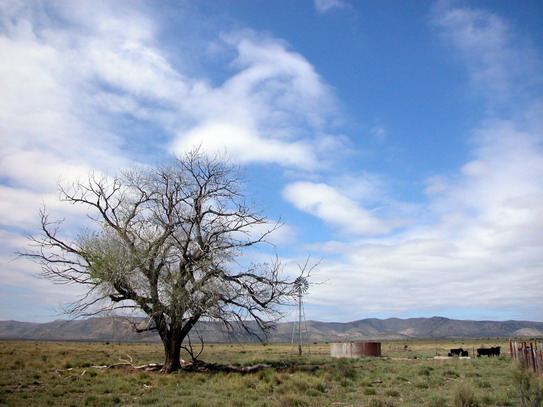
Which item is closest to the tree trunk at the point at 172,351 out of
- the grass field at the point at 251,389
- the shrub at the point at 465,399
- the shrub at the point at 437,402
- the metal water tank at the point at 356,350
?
the grass field at the point at 251,389

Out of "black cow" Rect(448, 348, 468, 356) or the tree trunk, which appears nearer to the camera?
the tree trunk

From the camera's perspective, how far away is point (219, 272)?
20.9 meters

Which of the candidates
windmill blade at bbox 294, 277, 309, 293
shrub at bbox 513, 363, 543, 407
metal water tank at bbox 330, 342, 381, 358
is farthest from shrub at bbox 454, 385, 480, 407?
metal water tank at bbox 330, 342, 381, 358

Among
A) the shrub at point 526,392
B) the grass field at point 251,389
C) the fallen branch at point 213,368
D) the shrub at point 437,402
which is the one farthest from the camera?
the fallen branch at point 213,368

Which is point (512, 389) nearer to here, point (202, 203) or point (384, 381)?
point (384, 381)

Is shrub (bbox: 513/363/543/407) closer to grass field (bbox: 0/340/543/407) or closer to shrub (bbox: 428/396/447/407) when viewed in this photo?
grass field (bbox: 0/340/543/407)

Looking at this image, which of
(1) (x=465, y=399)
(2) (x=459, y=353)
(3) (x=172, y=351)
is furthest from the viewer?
(2) (x=459, y=353)

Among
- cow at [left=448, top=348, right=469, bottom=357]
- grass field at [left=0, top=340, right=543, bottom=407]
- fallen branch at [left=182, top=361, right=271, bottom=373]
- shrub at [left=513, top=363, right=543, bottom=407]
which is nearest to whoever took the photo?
shrub at [left=513, top=363, right=543, bottom=407]

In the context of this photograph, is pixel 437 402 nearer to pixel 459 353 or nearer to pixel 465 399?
pixel 465 399

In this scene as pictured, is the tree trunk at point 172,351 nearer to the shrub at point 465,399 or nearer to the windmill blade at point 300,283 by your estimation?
the windmill blade at point 300,283

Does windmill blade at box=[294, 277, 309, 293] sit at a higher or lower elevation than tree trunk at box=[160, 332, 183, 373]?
higher

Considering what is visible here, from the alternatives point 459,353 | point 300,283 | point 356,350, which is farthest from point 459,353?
point 300,283

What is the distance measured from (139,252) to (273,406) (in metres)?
10.2

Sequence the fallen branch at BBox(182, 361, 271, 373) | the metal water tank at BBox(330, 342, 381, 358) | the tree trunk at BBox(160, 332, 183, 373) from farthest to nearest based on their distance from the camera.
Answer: the metal water tank at BBox(330, 342, 381, 358)
the fallen branch at BBox(182, 361, 271, 373)
the tree trunk at BBox(160, 332, 183, 373)
